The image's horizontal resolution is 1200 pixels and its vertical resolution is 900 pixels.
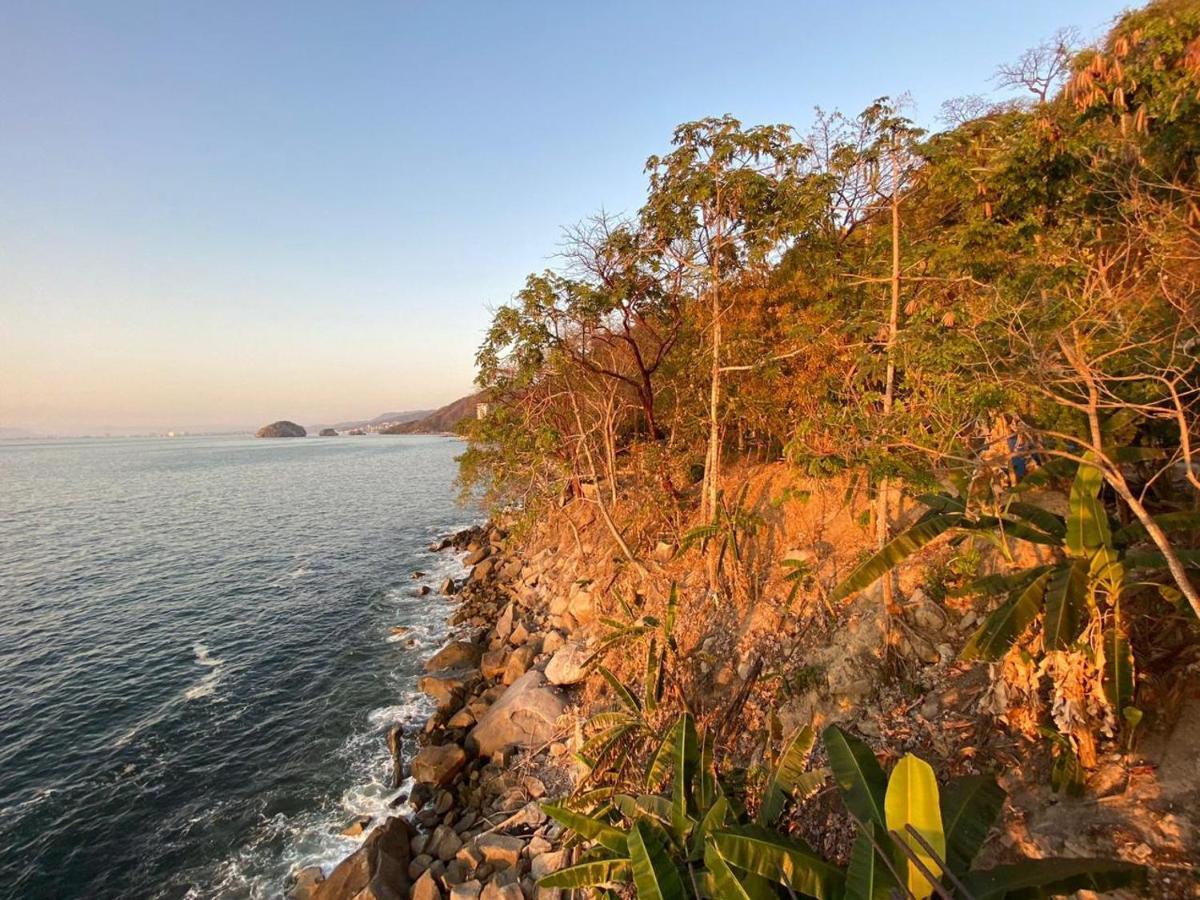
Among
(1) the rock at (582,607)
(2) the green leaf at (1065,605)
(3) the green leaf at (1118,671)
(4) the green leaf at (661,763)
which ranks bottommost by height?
(1) the rock at (582,607)

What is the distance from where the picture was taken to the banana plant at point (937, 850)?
339cm

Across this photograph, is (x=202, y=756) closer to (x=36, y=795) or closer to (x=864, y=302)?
(x=36, y=795)

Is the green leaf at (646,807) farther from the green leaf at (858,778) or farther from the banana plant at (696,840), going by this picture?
the green leaf at (858,778)

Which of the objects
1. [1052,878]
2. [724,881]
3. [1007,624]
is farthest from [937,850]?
[1007,624]

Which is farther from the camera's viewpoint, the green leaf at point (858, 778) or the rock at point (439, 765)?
the rock at point (439, 765)

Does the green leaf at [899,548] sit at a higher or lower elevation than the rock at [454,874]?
higher

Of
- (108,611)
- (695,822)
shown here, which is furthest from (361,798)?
(108,611)

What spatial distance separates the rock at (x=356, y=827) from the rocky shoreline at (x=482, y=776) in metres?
0.04

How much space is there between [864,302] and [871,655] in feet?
22.4

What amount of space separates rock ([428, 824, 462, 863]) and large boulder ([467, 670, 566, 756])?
77.3 inches

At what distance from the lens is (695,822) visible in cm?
546

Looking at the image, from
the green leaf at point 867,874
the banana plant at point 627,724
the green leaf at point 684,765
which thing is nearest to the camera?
the green leaf at point 867,874

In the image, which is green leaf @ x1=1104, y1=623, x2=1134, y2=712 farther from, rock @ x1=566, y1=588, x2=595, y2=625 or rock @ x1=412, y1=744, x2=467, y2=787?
rock @ x1=566, y1=588, x2=595, y2=625

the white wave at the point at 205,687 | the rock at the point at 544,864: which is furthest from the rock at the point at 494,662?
the white wave at the point at 205,687
